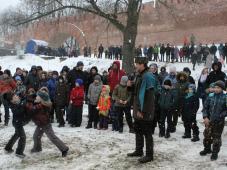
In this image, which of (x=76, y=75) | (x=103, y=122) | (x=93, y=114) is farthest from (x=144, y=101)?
(x=76, y=75)

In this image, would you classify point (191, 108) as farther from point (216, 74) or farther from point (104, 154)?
point (104, 154)

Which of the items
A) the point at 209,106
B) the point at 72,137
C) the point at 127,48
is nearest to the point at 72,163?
the point at 72,137

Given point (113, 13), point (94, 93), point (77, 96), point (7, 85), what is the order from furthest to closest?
point (113, 13)
point (7, 85)
point (77, 96)
point (94, 93)

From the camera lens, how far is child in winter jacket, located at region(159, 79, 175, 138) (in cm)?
1152

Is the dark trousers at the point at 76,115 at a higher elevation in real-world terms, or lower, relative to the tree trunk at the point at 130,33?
lower

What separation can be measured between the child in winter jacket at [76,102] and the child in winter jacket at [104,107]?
2.30 feet

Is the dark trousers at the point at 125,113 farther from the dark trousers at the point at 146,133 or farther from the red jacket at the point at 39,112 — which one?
the dark trousers at the point at 146,133

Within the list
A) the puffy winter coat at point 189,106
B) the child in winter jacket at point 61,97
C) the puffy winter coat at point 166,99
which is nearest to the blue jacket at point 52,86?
the child in winter jacket at point 61,97

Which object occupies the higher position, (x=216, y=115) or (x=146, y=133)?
(x=216, y=115)

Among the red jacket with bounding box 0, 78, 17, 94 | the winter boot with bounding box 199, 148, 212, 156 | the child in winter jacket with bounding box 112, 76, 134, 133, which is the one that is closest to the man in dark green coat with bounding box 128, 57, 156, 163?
the winter boot with bounding box 199, 148, 212, 156

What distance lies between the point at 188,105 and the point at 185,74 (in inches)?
36.3

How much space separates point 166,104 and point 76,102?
2.96 meters

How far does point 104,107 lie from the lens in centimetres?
1262

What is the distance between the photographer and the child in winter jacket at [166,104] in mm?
11516
